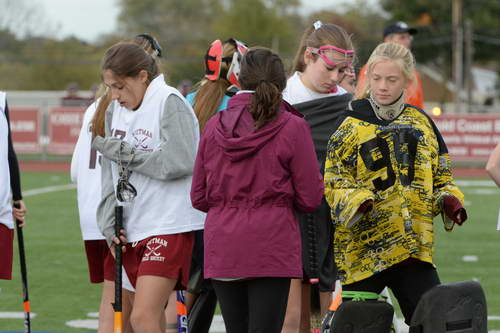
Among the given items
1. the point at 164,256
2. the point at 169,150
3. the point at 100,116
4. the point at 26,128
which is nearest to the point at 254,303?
the point at 164,256

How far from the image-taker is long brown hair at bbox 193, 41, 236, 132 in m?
6.16

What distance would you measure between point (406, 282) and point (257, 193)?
0.94 metres

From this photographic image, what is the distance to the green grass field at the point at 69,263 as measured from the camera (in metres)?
8.51

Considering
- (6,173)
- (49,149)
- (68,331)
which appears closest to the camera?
A: (6,173)

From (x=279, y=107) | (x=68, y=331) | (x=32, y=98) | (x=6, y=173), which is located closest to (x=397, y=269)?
(x=279, y=107)

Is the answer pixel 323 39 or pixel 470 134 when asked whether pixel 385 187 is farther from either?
pixel 470 134

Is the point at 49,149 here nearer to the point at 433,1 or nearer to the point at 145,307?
the point at 145,307

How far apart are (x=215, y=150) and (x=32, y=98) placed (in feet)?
158

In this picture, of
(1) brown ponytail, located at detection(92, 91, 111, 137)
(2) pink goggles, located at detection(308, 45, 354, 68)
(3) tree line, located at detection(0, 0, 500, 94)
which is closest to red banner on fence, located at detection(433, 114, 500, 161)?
(2) pink goggles, located at detection(308, 45, 354, 68)

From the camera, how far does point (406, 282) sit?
5.18 meters

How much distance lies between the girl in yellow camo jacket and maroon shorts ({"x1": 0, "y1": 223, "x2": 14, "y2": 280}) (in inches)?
72.5

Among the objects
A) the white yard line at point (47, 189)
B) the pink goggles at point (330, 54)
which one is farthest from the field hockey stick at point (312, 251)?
the white yard line at point (47, 189)

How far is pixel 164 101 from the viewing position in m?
5.39

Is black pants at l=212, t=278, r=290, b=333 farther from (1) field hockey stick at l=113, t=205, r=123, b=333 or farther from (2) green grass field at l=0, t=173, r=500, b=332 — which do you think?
(2) green grass field at l=0, t=173, r=500, b=332
